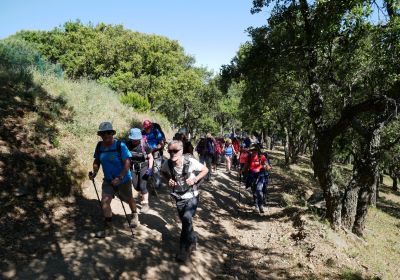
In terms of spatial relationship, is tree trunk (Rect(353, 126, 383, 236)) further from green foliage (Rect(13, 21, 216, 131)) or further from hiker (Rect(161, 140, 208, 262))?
green foliage (Rect(13, 21, 216, 131))

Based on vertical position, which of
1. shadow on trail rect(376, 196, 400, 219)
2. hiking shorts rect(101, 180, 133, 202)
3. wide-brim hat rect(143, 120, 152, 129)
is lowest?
shadow on trail rect(376, 196, 400, 219)

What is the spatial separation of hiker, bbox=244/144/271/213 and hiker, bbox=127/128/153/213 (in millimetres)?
3942

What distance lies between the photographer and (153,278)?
19.9 feet

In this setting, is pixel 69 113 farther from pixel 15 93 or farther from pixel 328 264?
pixel 328 264

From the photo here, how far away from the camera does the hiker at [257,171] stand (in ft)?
37.8

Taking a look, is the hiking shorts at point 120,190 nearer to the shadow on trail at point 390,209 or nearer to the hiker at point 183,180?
the hiker at point 183,180

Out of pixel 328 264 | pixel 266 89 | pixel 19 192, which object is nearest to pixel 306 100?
pixel 266 89

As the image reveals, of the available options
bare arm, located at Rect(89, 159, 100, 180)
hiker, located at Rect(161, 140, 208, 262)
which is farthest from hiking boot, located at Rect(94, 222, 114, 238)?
hiker, located at Rect(161, 140, 208, 262)

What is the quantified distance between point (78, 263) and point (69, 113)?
7.64m

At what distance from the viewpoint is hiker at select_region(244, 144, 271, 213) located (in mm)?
11531

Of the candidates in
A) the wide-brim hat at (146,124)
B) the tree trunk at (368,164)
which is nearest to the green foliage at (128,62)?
the wide-brim hat at (146,124)

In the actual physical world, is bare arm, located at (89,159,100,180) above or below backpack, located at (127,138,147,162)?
below

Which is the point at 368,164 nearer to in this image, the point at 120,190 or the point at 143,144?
the point at 143,144

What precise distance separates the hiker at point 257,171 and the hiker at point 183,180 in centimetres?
520
